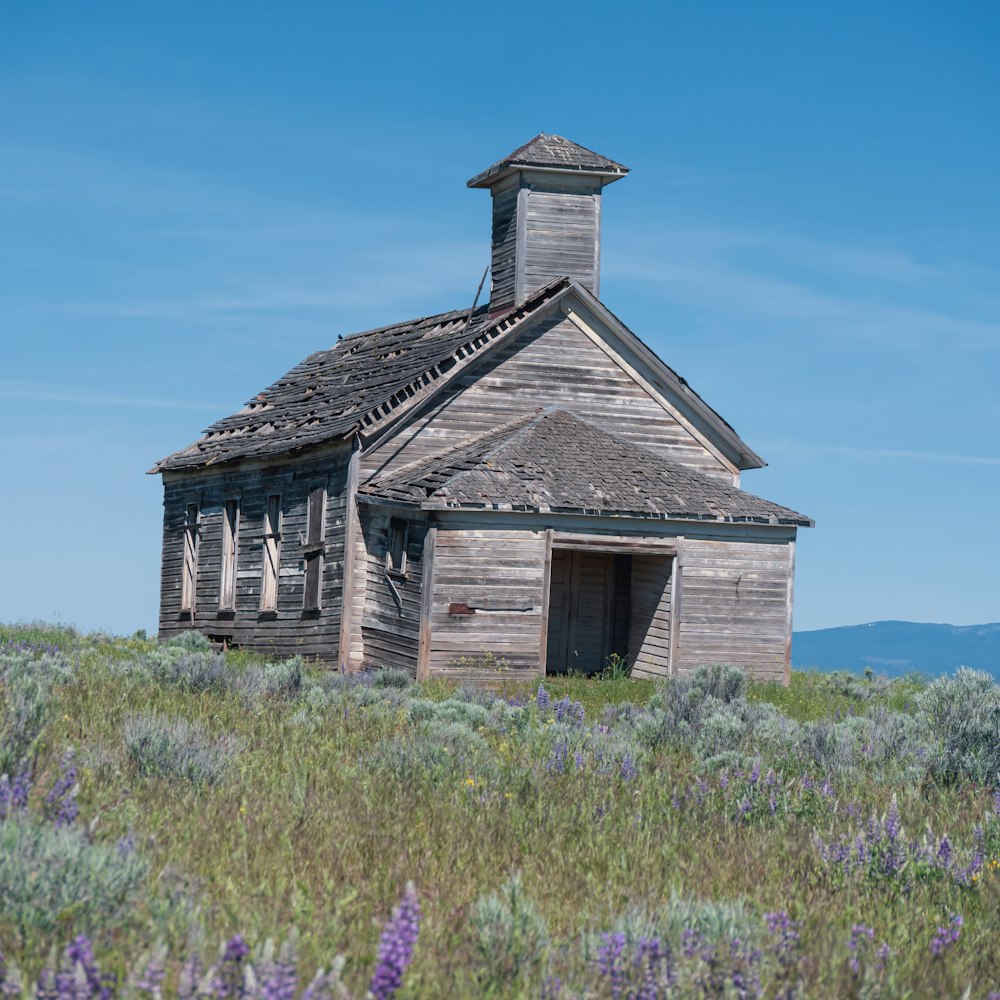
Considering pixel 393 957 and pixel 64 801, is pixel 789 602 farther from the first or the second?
pixel 393 957

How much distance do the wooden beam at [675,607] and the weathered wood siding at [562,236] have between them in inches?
246

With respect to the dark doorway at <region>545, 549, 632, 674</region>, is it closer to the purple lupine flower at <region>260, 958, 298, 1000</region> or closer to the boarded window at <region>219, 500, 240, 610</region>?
the boarded window at <region>219, 500, 240, 610</region>

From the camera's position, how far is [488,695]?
18.3 metres

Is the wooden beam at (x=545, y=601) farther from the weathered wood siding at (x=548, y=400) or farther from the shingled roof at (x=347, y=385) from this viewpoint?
the shingled roof at (x=347, y=385)

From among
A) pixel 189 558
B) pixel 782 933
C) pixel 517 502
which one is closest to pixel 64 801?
pixel 782 933

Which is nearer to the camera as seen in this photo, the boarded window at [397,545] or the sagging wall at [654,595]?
the sagging wall at [654,595]

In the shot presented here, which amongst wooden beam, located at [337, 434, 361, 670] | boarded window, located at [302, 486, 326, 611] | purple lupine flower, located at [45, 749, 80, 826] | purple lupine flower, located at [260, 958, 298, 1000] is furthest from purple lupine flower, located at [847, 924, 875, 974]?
boarded window, located at [302, 486, 326, 611]

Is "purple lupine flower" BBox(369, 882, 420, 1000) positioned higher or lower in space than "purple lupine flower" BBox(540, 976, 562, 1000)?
higher

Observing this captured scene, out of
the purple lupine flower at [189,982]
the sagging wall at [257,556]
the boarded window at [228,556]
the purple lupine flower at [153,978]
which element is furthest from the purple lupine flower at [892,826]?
the boarded window at [228,556]

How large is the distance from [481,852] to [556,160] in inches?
874

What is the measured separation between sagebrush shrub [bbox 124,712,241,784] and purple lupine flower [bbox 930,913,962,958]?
4148 mm

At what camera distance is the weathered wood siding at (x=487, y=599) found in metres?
22.2

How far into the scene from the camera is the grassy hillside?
5000mm

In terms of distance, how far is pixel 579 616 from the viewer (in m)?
26.0
